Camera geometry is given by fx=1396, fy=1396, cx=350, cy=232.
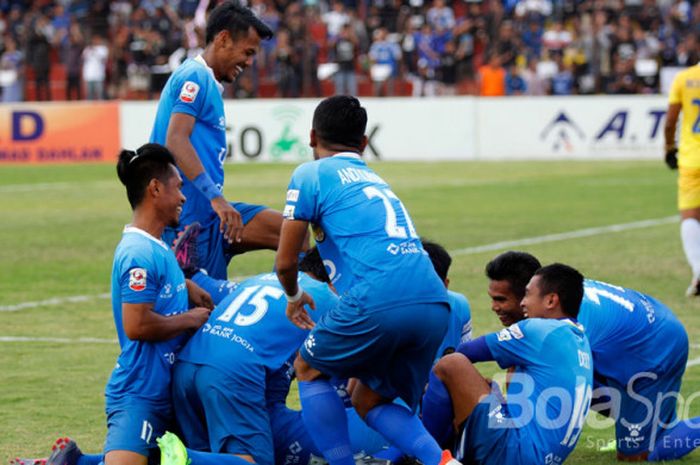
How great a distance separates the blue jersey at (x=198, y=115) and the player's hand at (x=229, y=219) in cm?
37

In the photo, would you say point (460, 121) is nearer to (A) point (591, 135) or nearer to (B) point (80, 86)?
(A) point (591, 135)

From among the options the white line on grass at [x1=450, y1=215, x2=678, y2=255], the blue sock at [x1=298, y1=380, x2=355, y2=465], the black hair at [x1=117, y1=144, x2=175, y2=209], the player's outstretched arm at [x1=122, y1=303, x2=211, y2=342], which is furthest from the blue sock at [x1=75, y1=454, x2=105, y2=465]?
the white line on grass at [x1=450, y1=215, x2=678, y2=255]

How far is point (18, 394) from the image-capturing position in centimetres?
848

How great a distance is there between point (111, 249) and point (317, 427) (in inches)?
392

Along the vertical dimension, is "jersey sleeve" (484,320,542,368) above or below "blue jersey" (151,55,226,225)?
below

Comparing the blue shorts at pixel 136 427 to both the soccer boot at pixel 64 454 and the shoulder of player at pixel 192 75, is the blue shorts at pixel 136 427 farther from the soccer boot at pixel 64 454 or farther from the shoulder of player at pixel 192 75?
the shoulder of player at pixel 192 75

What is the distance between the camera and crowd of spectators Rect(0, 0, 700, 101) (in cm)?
3212

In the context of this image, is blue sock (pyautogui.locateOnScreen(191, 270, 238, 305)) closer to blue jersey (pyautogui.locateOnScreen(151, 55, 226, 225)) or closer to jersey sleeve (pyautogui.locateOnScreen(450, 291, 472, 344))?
blue jersey (pyautogui.locateOnScreen(151, 55, 226, 225))

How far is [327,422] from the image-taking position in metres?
6.24

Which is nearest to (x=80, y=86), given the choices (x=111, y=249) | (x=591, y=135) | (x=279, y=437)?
(x=591, y=135)

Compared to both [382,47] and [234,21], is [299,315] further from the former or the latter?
[382,47]

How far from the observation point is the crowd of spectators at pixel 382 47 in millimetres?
32125
